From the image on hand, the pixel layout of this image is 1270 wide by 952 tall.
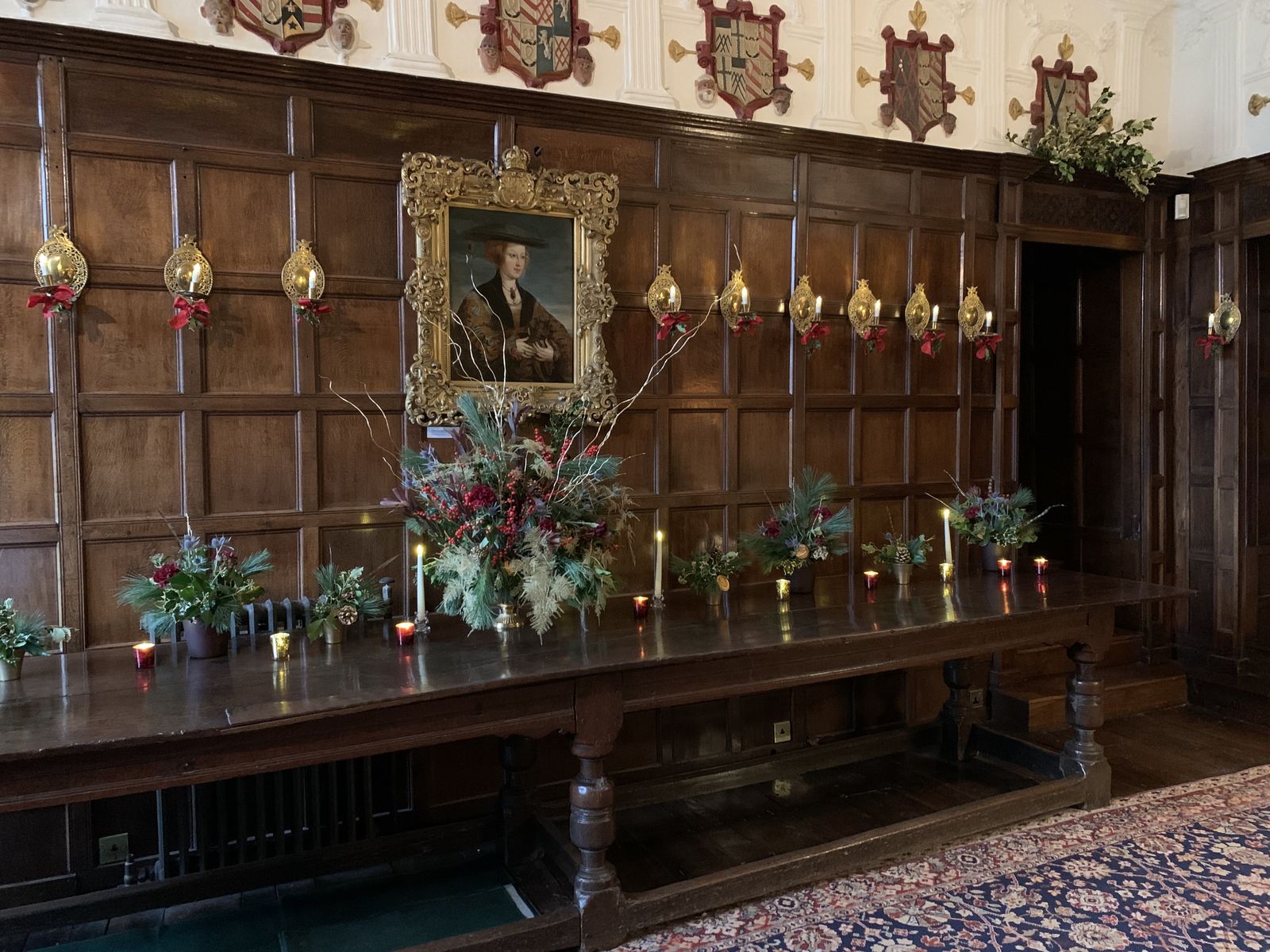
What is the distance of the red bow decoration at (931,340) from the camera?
473 cm

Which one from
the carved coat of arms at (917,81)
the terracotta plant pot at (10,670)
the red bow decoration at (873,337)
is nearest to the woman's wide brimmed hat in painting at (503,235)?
the red bow decoration at (873,337)

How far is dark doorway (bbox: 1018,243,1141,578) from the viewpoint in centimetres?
577

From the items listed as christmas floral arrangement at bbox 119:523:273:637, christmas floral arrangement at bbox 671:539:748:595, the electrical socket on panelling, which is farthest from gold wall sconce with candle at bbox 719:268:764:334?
the electrical socket on panelling

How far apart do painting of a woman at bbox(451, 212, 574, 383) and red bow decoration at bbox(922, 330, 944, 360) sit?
81.0 inches

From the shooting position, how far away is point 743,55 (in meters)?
4.41

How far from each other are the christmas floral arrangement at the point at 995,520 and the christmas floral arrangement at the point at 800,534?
2.60 ft

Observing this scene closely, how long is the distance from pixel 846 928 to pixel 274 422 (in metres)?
2.99

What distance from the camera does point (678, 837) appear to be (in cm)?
382

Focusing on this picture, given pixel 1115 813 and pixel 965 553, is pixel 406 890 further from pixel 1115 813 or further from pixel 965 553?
pixel 965 553

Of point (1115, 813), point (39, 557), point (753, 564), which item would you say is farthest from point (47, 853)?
point (1115, 813)

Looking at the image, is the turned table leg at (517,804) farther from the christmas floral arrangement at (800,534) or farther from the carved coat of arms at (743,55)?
the carved coat of arms at (743,55)

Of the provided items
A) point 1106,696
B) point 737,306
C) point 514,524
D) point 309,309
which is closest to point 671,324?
point 737,306

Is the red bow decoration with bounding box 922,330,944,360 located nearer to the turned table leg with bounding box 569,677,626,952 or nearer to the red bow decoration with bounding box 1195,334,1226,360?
the red bow decoration with bounding box 1195,334,1226,360

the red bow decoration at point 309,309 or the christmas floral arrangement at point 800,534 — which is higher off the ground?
the red bow decoration at point 309,309
